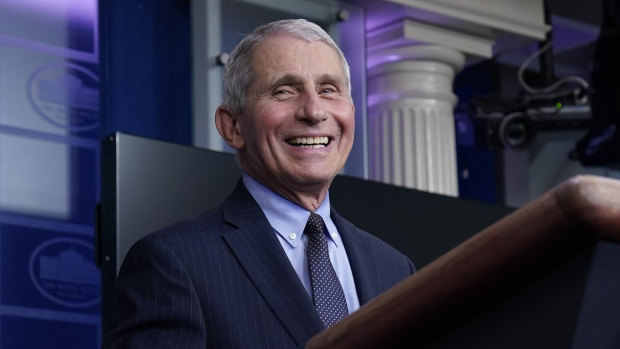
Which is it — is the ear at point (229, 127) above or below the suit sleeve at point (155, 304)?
above

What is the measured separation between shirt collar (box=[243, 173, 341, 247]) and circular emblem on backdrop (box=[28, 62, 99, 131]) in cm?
210

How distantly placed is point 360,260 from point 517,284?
890 mm

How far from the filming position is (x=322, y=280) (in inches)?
61.7

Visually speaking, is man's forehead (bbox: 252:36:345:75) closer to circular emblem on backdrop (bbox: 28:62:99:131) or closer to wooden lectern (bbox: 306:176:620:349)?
wooden lectern (bbox: 306:176:620:349)

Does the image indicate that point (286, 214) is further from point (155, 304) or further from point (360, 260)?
point (155, 304)

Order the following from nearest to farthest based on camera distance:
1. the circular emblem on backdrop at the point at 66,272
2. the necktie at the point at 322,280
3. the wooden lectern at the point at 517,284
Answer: the wooden lectern at the point at 517,284
the necktie at the point at 322,280
the circular emblem on backdrop at the point at 66,272

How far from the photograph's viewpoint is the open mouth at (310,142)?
1.69 m

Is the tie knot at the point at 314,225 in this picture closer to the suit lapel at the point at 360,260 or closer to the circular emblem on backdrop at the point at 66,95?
the suit lapel at the point at 360,260

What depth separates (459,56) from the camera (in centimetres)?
473

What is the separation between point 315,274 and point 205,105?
2.43 meters

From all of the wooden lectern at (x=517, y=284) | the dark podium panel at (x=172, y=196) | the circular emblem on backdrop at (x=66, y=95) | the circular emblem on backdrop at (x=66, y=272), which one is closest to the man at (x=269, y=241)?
the wooden lectern at (x=517, y=284)

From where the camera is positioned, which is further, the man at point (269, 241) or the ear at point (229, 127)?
the ear at point (229, 127)

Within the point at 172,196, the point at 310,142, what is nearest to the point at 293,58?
the point at 310,142

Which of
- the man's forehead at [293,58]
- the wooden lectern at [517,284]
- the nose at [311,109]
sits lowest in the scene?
the wooden lectern at [517,284]
